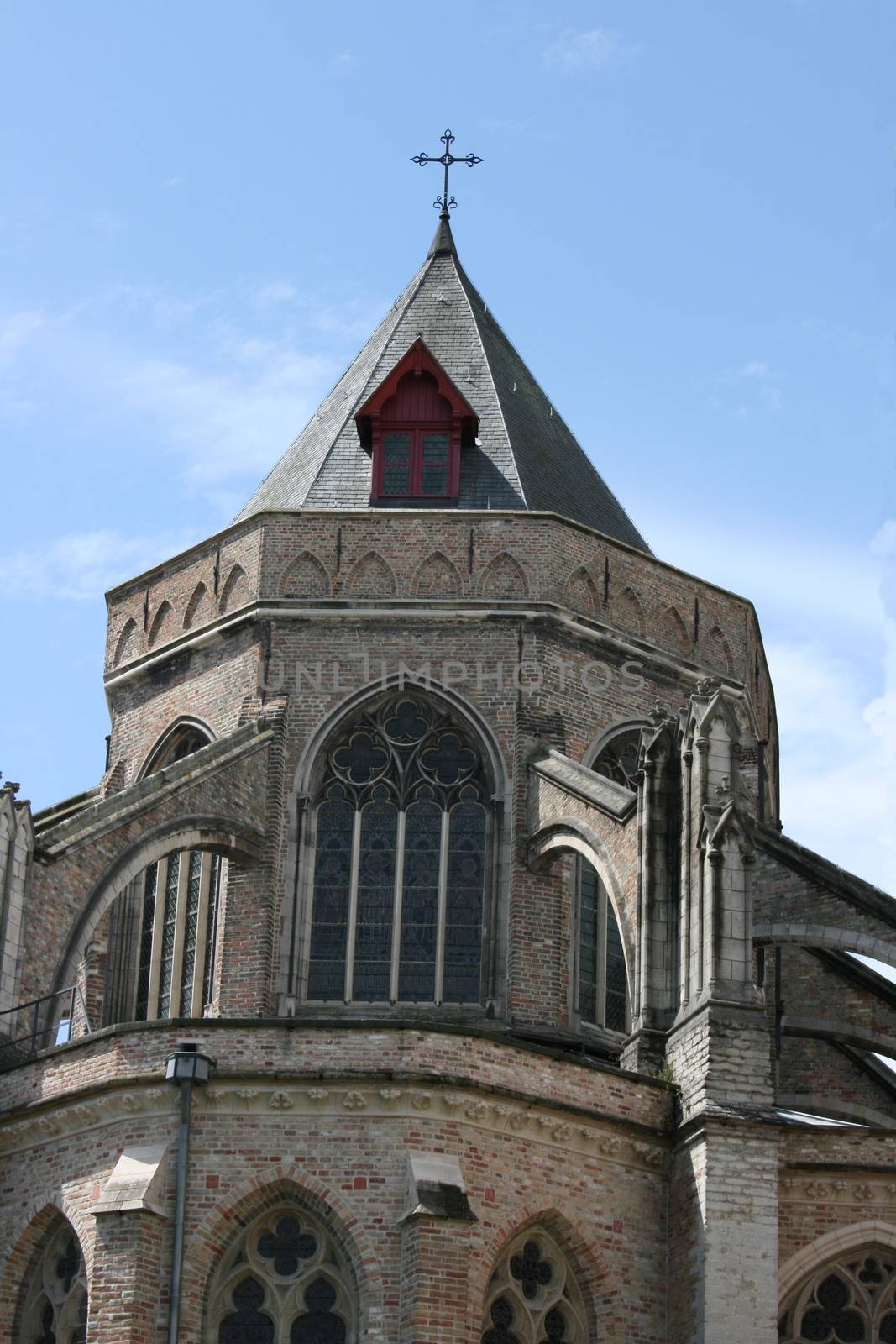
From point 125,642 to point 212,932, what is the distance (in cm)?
478

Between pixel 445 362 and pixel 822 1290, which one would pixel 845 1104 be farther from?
pixel 445 362

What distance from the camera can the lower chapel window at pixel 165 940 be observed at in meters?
30.3

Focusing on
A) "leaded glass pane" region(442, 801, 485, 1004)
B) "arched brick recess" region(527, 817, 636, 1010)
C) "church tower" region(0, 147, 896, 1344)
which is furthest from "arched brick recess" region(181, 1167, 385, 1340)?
"leaded glass pane" region(442, 801, 485, 1004)

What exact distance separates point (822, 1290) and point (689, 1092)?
216cm

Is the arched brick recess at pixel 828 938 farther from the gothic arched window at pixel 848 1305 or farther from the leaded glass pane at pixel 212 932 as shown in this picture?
the leaded glass pane at pixel 212 932

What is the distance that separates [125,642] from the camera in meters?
33.5

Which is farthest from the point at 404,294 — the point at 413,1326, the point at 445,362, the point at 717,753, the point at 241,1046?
the point at 413,1326

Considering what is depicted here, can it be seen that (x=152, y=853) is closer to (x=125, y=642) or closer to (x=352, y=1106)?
(x=125, y=642)

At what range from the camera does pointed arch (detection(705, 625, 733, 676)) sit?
33219 mm

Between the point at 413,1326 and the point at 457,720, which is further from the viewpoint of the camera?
the point at 457,720

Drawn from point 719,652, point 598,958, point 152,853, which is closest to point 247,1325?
point 152,853

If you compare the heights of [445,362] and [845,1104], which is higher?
[445,362]

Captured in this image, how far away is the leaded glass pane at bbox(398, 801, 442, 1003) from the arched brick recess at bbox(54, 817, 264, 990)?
1754mm

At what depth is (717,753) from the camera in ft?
86.6
